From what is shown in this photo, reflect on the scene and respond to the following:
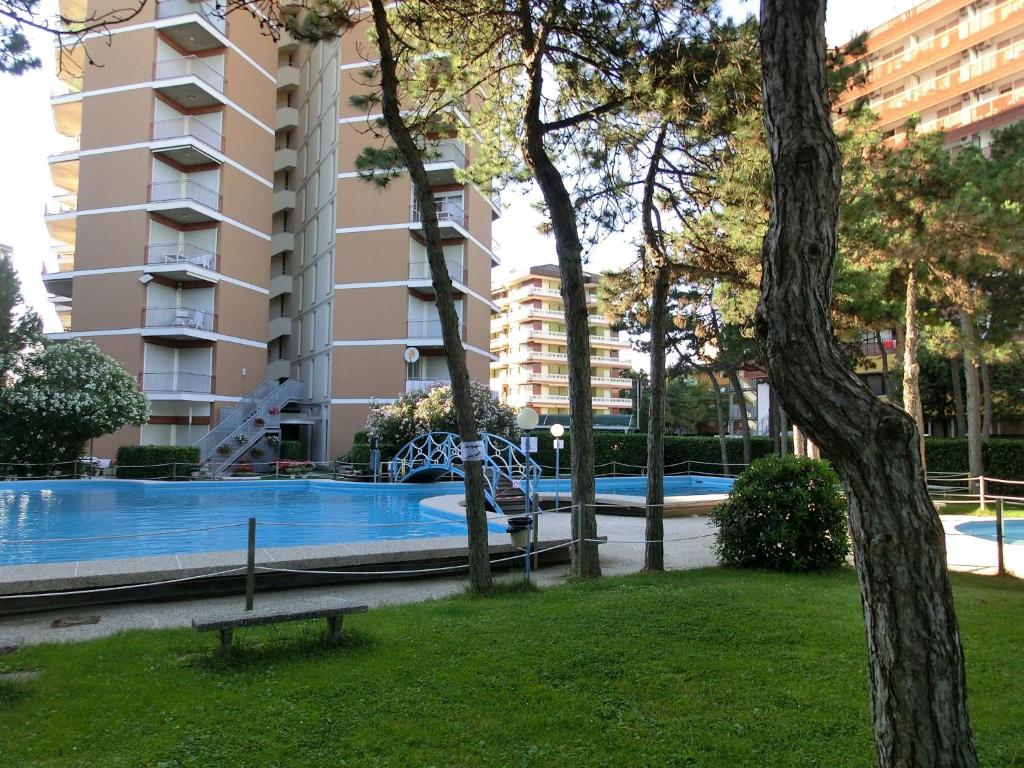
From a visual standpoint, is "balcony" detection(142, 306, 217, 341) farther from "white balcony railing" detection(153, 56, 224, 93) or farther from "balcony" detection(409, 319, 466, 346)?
"white balcony railing" detection(153, 56, 224, 93)

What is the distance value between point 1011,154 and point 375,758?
18825 millimetres

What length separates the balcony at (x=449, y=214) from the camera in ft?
102

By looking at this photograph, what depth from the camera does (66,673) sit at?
4324 millimetres

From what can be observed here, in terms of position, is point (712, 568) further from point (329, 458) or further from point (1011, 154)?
point (329, 458)

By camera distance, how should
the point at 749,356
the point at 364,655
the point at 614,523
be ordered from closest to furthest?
the point at 364,655 < the point at 614,523 < the point at 749,356

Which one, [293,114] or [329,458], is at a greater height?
[293,114]

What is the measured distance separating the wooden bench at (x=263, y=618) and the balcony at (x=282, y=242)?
1325 inches

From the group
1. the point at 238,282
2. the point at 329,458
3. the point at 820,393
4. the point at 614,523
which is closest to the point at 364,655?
the point at 820,393

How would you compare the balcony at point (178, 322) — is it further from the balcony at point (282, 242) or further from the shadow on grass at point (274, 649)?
the shadow on grass at point (274, 649)

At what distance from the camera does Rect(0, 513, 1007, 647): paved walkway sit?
599 centimetres

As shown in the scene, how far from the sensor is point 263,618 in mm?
4695

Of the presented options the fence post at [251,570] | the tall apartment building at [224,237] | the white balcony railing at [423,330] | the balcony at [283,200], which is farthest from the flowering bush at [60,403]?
the fence post at [251,570]

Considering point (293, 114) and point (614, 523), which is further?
point (293, 114)

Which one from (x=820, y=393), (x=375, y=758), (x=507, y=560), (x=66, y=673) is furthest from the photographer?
(x=507, y=560)
